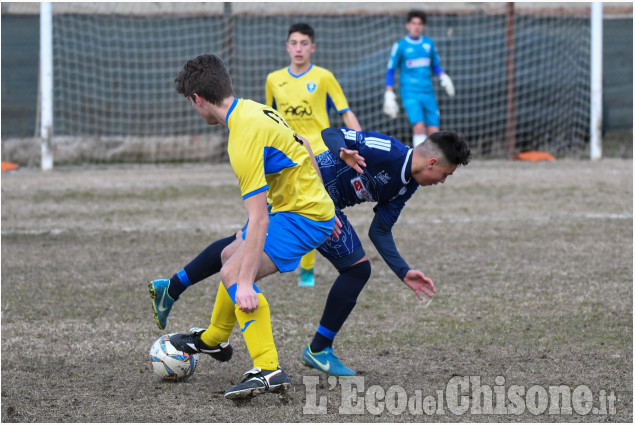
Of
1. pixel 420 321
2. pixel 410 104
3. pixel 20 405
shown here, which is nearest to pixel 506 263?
pixel 420 321

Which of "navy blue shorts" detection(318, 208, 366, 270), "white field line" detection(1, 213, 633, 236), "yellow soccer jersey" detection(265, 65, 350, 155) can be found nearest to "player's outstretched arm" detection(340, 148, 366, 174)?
"navy blue shorts" detection(318, 208, 366, 270)

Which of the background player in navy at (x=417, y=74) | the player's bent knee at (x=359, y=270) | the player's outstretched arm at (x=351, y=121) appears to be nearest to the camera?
the player's bent knee at (x=359, y=270)

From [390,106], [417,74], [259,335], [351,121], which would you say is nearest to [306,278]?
[351,121]

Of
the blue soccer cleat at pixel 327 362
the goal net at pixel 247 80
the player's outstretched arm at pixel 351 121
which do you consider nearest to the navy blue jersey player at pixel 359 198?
the blue soccer cleat at pixel 327 362

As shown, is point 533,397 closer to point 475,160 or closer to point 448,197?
point 448,197

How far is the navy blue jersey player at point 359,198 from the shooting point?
3.80 m

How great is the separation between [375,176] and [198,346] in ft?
3.87

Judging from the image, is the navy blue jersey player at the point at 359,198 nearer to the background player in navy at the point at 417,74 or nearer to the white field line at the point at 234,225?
the white field line at the point at 234,225

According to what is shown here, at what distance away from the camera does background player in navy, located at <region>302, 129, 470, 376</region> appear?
3805 mm

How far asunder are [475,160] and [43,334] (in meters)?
10.9

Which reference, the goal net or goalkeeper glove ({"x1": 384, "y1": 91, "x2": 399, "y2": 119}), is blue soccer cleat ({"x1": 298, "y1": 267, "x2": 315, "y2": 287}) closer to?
goalkeeper glove ({"x1": 384, "y1": 91, "x2": 399, "y2": 119})

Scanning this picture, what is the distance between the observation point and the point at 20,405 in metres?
3.50

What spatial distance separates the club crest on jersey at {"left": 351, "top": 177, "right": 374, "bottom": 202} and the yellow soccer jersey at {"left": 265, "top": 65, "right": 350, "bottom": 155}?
241 cm

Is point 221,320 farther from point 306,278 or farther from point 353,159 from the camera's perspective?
point 306,278
